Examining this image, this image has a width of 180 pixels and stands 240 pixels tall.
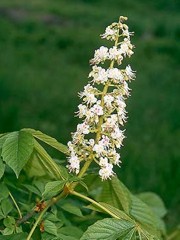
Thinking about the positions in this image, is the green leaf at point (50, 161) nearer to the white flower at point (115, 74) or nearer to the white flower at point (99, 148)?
the white flower at point (99, 148)

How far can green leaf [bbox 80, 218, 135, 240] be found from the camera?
1490 mm

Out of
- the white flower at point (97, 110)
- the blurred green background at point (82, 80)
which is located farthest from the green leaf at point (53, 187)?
the blurred green background at point (82, 80)

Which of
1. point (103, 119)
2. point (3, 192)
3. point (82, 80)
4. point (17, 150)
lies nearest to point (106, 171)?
point (103, 119)

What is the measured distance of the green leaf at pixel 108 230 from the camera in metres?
1.49

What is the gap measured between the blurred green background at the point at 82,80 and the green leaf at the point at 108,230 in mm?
4338

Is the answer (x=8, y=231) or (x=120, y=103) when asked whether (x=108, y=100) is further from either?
(x=8, y=231)

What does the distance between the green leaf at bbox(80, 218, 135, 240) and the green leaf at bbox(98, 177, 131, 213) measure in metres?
0.30

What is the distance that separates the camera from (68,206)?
204cm

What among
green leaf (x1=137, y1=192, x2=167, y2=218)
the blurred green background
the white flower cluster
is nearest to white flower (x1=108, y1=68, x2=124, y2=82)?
the white flower cluster

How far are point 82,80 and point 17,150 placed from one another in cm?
924

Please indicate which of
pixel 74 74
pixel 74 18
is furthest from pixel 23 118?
pixel 74 18

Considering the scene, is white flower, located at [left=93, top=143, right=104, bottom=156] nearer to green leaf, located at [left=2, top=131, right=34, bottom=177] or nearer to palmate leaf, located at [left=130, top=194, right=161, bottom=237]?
green leaf, located at [left=2, top=131, right=34, bottom=177]

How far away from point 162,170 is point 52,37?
7976mm

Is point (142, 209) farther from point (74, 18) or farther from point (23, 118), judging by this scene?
point (74, 18)
